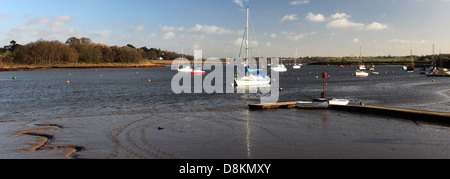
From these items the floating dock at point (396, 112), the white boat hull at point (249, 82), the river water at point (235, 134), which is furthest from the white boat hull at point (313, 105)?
the white boat hull at point (249, 82)

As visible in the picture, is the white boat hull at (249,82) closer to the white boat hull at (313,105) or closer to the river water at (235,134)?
the river water at (235,134)

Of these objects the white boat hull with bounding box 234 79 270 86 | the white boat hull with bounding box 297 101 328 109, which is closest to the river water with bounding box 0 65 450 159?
the white boat hull with bounding box 297 101 328 109

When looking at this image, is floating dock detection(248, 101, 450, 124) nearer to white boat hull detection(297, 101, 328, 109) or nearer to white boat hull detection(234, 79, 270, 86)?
white boat hull detection(297, 101, 328, 109)

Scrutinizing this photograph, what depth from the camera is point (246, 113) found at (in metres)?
30.0

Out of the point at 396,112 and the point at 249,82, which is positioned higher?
the point at 249,82

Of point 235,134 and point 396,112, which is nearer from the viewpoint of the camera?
point 235,134

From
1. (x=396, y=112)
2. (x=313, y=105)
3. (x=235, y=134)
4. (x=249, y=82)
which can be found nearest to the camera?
(x=235, y=134)

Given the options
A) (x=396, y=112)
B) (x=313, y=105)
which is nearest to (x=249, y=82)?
(x=313, y=105)

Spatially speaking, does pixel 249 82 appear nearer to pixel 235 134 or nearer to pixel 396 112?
pixel 396 112

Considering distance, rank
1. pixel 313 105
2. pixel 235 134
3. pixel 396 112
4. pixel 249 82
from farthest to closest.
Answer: pixel 249 82 < pixel 313 105 < pixel 396 112 < pixel 235 134

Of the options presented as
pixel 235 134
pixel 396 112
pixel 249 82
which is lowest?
pixel 235 134
